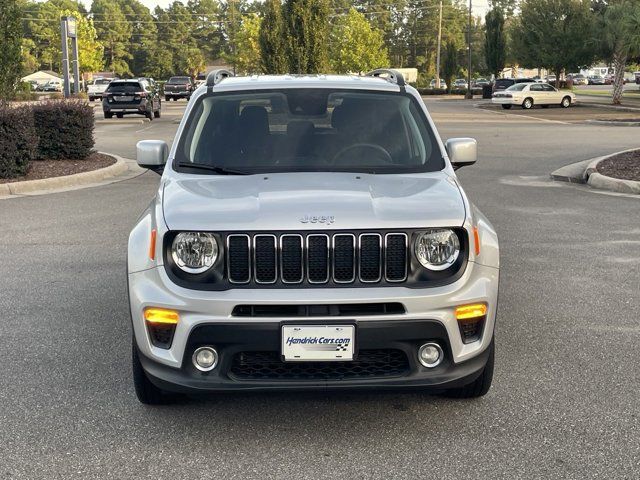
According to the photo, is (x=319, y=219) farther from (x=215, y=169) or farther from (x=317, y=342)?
(x=215, y=169)

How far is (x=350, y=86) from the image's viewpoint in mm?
5602

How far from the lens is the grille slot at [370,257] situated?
13.1 ft

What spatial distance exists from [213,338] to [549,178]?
1247 centimetres

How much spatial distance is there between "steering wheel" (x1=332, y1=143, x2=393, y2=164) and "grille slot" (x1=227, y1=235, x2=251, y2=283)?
1341 millimetres

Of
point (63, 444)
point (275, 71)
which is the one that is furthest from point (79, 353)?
point (275, 71)

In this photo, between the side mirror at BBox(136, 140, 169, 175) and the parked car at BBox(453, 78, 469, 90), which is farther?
the parked car at BBox(453, 78, 469, 90)

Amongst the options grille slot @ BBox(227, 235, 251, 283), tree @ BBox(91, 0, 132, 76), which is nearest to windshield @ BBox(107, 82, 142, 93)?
grille slot @ BBox(227, 235, 251, 283)

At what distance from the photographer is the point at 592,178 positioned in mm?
14273

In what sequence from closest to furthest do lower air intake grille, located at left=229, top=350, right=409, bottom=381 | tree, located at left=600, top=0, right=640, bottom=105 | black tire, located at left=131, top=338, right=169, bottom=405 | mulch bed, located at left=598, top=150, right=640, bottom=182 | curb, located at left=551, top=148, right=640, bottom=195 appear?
lower air intake grille, located at left=229, top=350, right=409, bottom=381
black tire, located at left=131, top=338, right=169, bottom=405
curb, located at left=551, top=148, right=640, bottom=195
mulch bed, located at left=598, top=150, right=640, bottom=182
tree, located at left=600, top=0, right=640, bottom=105

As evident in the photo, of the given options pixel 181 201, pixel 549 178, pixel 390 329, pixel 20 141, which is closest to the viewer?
pixel 390 329

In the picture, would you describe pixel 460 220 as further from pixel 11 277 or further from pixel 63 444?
pixel 11 277

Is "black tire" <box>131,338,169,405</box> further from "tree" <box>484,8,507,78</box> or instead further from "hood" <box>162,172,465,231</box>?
"tree" <box>484,8,507,78</box>

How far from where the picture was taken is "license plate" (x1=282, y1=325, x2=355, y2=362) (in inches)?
151

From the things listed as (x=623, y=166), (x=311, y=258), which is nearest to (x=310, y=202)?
(x=311, y=258)
